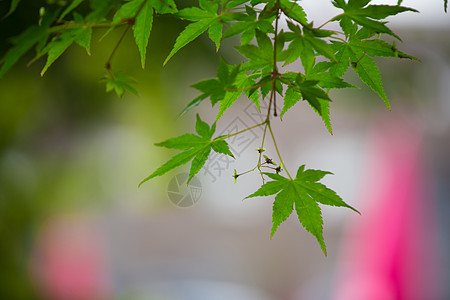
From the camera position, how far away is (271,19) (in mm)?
517

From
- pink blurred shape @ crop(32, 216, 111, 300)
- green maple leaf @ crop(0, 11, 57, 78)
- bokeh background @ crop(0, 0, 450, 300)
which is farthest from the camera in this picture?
pink blurred shape @ crop(32, 216, 111, 300)

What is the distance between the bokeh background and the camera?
8.26 ft

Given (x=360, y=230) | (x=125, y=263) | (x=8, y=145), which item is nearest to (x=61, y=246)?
(x=125, y=263)

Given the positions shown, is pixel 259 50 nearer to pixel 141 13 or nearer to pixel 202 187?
pixel 141 13

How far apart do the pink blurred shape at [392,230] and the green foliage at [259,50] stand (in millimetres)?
2475

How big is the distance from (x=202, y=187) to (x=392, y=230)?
56.8 inches

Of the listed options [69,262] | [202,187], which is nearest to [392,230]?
[202,187]

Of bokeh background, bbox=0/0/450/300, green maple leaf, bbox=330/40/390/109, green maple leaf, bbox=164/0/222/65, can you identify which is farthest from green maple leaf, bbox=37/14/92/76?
bokeh background, bbox=0/0/450/300

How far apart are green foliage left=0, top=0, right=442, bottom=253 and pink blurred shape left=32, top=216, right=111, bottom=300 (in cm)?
263

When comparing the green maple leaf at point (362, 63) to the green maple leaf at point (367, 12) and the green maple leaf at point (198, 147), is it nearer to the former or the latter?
the green maple leaf at point (367, 12)

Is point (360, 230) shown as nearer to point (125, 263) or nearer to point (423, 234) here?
point (423, 234)

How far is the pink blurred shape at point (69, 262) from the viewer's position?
2953 mm

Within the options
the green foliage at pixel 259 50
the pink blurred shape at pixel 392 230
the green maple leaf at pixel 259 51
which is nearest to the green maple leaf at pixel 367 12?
the green foliage at pixel 259 50

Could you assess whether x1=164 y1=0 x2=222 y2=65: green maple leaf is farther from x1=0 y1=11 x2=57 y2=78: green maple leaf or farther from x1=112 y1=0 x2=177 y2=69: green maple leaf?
x1=0 y1=11 x2=57 y2=78: green maple leaf
